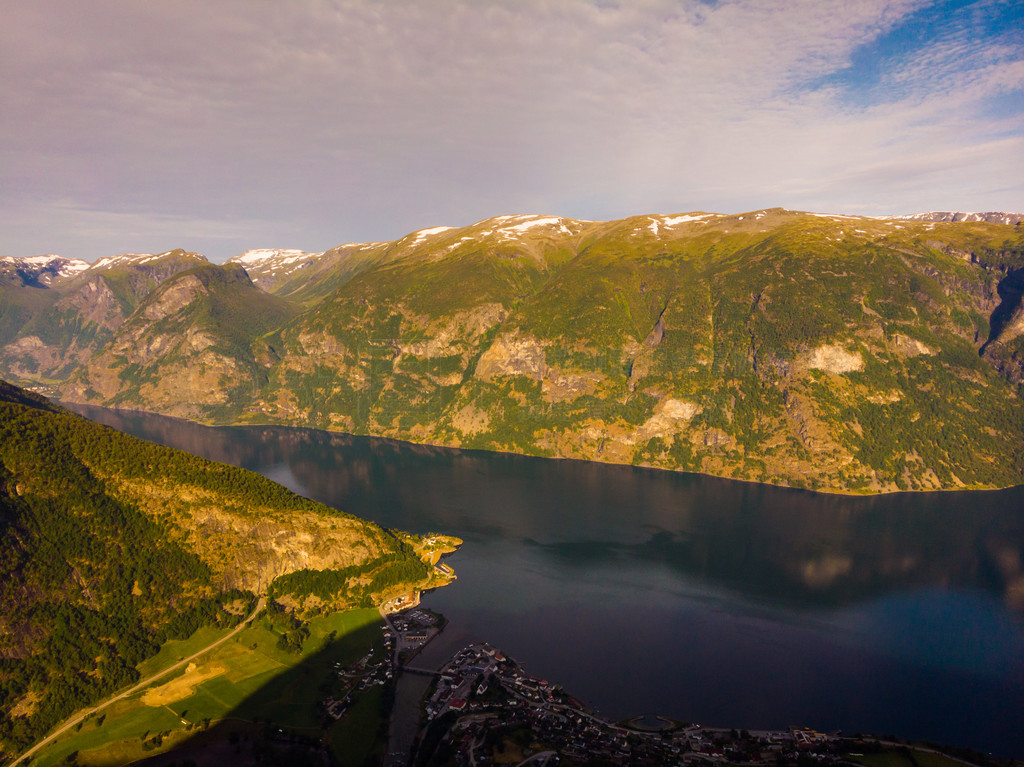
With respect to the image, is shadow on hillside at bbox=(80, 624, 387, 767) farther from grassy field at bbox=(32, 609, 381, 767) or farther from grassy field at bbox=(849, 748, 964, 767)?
grassy field at bbox=(849, 748, 964, 767)

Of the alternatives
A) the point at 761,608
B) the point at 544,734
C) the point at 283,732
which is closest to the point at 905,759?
the point at 761,608

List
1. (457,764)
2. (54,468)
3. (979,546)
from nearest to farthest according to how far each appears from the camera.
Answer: (457,764), (54,468), (979,546)

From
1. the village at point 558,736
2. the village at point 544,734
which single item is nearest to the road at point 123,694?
the village at point 544,734

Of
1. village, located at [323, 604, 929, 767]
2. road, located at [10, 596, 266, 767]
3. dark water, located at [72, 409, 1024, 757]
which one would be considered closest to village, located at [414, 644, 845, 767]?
village, located at [323, 604, 929, 767]

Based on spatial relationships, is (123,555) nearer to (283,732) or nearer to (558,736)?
(283,732)

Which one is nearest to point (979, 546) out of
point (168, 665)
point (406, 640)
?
point (406, 640)

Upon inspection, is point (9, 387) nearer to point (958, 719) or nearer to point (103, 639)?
point (103, 639)

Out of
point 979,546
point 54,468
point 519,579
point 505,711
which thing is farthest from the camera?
point 979,546

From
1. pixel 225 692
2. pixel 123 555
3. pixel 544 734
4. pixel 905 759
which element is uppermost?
pixel 123 555
